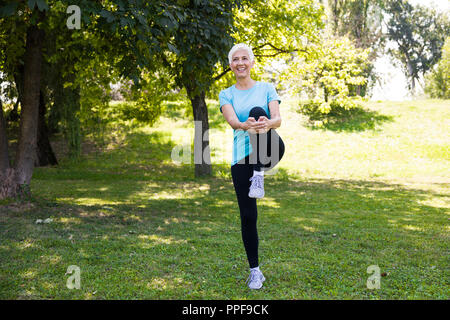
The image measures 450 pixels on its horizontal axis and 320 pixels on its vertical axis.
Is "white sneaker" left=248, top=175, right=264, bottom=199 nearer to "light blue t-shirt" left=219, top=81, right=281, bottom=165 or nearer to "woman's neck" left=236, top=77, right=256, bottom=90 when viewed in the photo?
"light blue t-shirt" left=219, top=81, right=281, bottom=165

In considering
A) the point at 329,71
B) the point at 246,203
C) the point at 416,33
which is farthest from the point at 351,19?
the point at 246,203

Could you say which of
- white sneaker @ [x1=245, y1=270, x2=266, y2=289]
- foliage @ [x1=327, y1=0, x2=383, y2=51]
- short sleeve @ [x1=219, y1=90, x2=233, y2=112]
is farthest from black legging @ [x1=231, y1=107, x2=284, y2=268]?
foliage @ [x1=327, y1=0, x2=383, y2=51]

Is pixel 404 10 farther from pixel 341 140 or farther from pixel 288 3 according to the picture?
pixel 288 3

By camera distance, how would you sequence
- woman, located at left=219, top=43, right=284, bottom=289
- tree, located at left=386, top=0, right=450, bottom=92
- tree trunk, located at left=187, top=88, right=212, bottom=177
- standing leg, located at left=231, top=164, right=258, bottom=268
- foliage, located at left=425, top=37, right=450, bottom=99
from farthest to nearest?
tree, located at left=386, top=0, right=450, bottom=92
foliage, located at left=425, top=37, right=450, bottom=99
tree trunk, located at left=187, top=88, right=212, bottom=177
standing leg, located at left=231, top=164, right=258, bottom=268
woman, located at left=219, top=43, right=284, bottom=289

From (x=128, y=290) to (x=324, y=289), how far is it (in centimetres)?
190

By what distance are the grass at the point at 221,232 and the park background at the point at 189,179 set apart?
4cm

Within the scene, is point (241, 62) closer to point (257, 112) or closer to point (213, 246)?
point (257, 112)

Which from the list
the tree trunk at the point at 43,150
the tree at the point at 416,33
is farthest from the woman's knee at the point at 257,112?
the tree at the point at 416,33

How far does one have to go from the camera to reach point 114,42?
8.15m

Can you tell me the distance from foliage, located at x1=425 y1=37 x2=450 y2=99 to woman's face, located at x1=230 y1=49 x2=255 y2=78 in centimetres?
3395

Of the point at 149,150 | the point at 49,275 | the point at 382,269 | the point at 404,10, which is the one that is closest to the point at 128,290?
the point at 49,275

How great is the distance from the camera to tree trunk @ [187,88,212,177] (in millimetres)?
12984

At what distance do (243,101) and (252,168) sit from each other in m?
0.63

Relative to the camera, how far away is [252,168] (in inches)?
140
